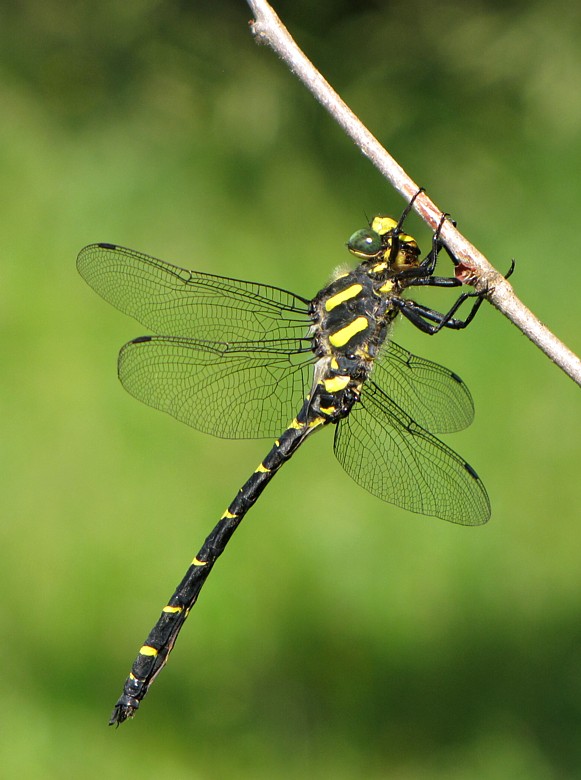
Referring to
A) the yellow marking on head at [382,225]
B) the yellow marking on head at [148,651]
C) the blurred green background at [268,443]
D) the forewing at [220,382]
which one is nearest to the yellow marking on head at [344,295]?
the yellow marking on head at [382,225]

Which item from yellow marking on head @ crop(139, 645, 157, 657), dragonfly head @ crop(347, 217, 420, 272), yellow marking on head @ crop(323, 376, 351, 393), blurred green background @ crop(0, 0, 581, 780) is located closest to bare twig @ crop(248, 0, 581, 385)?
dragonfly head @ crop(347, 217, 420, 272)

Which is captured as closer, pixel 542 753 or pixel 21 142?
pixel 542 753

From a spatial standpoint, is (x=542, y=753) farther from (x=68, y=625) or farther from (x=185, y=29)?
(x=185, y=29)

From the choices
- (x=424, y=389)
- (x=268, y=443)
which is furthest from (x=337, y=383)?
(x=268, y=443)

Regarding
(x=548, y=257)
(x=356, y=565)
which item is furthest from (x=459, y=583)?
(x=548, y=257)

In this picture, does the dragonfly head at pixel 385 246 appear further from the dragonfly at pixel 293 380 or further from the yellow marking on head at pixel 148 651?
the yellow marking on head at pixel 148 651

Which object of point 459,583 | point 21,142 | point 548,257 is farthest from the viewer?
point 21,142

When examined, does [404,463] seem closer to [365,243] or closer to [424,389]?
[424,389]

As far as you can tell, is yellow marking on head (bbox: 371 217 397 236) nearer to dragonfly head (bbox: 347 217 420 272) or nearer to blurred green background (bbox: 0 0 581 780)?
dragonfly head (bbox: 347 217 420 272)
